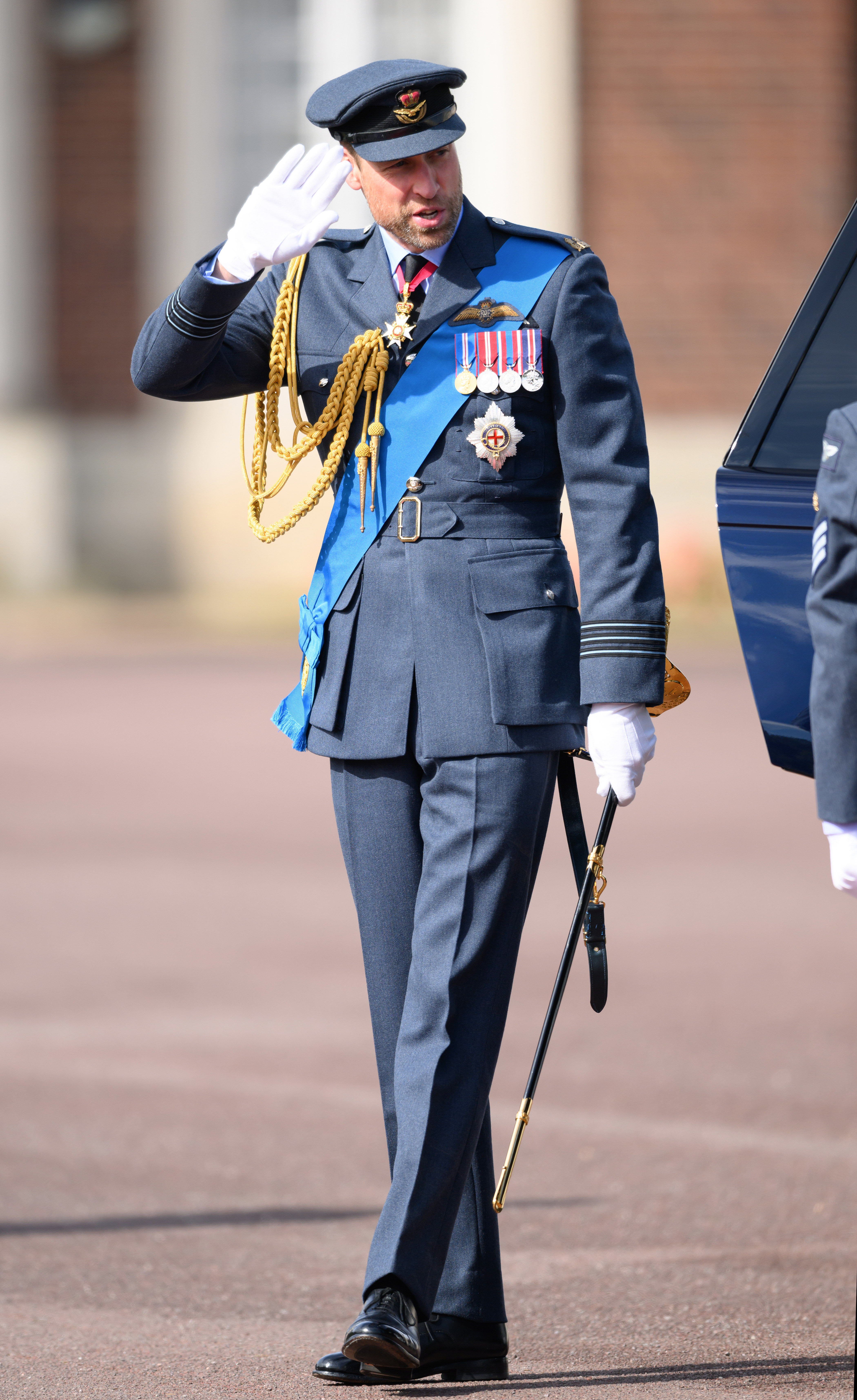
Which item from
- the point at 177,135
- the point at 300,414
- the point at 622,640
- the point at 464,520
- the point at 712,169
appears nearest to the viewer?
the point at 622,640

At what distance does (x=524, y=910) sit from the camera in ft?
11.0

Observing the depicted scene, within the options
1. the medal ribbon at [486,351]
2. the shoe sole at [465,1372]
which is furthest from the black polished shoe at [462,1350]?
the medal ribbon at [486,351]

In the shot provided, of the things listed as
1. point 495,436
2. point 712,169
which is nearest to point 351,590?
point 495,436

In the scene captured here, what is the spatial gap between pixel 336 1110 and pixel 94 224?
13272 mm

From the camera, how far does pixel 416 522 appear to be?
10.8 feet

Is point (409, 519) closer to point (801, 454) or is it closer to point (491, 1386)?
point (801, 454)

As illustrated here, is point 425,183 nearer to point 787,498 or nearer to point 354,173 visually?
point 354,173

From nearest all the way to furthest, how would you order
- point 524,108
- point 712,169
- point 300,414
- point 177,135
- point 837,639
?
point 837,639, point 300,414, point 524,108, point 712,169, point 177,135

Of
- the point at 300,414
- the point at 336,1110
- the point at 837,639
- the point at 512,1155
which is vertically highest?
the point at 300,414

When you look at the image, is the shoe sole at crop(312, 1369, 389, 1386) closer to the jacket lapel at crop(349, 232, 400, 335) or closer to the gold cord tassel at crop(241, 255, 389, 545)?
the gold cord tassel at crop(241, 255, 389, 545)

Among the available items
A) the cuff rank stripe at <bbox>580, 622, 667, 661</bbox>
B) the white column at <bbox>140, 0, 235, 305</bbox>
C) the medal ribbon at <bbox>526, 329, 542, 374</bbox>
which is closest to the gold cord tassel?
the medal ribbon at <bbox>526, 329, 542, 374</bbox>

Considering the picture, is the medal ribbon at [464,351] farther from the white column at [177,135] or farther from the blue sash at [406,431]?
the white column at [177,135]

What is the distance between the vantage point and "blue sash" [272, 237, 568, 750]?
3279 mm

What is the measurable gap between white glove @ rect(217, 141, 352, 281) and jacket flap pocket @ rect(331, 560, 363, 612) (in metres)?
0.47
